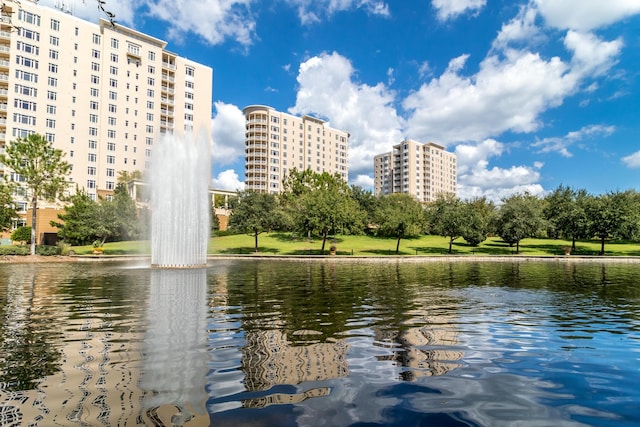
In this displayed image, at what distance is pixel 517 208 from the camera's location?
64.3 m

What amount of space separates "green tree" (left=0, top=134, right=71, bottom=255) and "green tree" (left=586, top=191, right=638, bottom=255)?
260 ft

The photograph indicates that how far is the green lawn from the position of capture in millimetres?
58844

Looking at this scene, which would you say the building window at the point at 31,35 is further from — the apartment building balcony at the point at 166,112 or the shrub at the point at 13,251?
the shrub at the point at 13,251

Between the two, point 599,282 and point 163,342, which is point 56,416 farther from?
point 599,282

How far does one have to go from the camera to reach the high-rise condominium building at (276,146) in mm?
143750

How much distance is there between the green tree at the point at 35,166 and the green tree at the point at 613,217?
79216 millimetres

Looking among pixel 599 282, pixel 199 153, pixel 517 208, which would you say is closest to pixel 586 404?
pixel 599 282

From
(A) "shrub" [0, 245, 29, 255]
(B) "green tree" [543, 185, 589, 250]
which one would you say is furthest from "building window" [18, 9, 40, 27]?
(B) "green tree" [543, 185, 589, 250]

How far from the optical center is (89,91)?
90.4 metres

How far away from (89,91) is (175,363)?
104 m

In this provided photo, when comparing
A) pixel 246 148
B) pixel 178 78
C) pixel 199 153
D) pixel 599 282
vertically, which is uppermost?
pixel 178 78

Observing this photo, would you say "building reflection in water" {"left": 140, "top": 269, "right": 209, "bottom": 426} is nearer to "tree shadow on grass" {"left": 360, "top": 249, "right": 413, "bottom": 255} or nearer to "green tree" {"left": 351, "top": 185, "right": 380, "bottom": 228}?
"tree shadow on grass" {"left": 360, "top": 249, "right": 413, "bottom": 255}

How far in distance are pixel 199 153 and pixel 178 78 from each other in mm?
83620

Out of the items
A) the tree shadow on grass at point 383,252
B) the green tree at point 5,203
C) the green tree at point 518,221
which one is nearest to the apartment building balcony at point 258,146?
A: the tree shadow on grass at point 383,252
